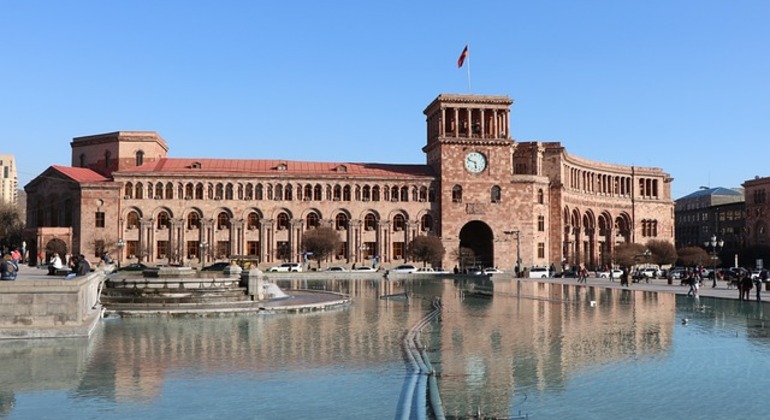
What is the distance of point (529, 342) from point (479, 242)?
206 ft

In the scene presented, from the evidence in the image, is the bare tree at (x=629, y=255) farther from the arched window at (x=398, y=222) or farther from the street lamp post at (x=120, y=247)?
the street lamp post at (x=120, y=247)

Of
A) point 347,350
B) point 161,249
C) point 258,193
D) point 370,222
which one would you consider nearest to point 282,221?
point 258,193

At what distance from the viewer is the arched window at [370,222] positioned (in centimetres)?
7743

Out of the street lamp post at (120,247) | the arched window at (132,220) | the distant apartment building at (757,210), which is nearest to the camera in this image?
the street lamp post at (120,247)

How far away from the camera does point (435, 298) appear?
36250mm

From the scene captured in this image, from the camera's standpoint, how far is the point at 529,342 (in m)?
19.0

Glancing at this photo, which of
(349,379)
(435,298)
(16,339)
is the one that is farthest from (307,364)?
(435,298)

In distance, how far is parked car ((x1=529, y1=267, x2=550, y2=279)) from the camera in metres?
67.9

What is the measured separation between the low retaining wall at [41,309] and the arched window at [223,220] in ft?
183

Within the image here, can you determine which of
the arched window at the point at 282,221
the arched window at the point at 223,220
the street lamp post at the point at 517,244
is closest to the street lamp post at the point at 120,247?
the arched window at the point at 223,220

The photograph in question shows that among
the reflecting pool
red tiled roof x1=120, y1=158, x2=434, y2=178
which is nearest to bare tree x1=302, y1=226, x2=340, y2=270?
red tiled roof x1=120, y1=158, x2=434, y2=178

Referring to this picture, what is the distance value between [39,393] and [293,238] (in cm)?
6352

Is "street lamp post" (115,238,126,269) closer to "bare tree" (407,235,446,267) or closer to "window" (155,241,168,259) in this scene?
"window" (155,241,168,259)

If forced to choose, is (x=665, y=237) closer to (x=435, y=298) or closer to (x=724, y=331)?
(x=435, y=298)
